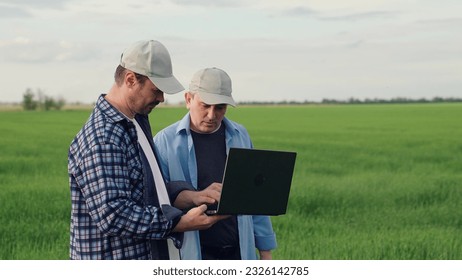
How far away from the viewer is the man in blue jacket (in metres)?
3.62

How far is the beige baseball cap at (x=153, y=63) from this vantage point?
2.91m

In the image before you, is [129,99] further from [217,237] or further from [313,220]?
[313,220]

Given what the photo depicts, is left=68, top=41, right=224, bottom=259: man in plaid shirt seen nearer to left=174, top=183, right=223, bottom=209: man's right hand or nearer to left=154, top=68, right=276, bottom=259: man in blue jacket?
left=174, top=183, right=223, bottom=209: man's right hand

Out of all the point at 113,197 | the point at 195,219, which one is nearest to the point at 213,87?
the point at 195,219

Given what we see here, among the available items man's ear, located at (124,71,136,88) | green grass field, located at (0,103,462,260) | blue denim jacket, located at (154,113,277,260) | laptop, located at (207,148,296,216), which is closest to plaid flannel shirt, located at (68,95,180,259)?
man's ear, located at (124,71,136,88)

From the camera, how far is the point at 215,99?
3574 millimetres

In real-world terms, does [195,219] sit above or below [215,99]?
below

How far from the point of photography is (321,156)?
17516 millimetres

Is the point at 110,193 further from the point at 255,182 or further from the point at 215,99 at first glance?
the point at 215,99

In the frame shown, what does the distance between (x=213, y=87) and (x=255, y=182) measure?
69 cm

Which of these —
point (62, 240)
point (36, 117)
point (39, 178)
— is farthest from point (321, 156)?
point (36, 117)

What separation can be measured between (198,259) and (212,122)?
25.2 inches

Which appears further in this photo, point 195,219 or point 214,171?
point 214,171

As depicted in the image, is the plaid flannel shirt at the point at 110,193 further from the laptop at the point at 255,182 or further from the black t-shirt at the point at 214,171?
the black t-shirt at the point at 214,171
